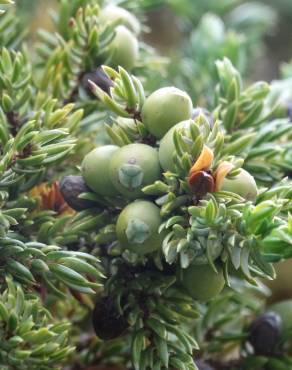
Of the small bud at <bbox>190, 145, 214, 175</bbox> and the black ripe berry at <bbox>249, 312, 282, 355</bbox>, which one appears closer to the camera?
the small bud at <bbox>190, 145, 214, 175</bbox>

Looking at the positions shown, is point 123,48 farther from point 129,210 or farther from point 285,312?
point 285,312

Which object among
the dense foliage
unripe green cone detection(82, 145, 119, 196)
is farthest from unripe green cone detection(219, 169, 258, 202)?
unripe green cone detection(82, 145, 119, 196)

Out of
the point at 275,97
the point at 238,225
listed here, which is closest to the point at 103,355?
the point at 238,225

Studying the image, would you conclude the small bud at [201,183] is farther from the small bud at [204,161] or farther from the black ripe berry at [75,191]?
the black ripe berry at [75,191]

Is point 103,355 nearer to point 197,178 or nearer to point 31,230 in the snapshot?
point 31,230

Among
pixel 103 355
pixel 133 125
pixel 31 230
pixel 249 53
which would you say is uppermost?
pixel 133 125

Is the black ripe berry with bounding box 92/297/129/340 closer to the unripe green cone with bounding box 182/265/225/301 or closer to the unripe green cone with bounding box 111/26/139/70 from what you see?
the unripe green cone with bounding box 182/265/225/301
